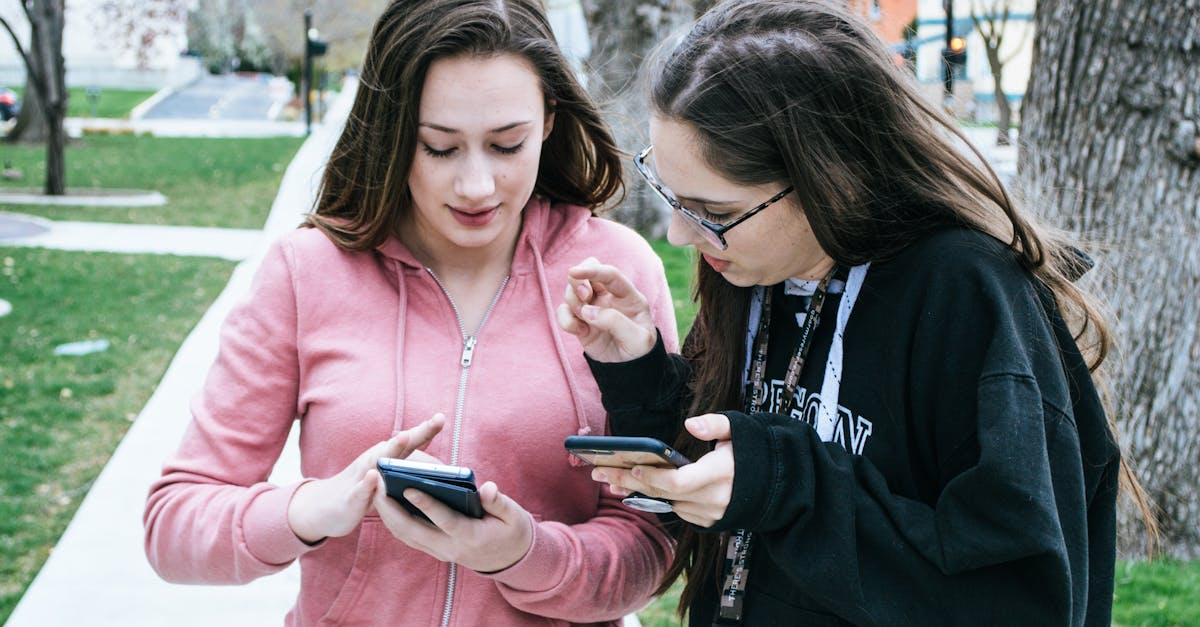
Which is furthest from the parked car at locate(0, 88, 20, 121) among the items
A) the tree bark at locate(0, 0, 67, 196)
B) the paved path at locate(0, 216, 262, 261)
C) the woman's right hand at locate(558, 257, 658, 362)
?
the woman's right hand at locate(558, 257, 658, 362)

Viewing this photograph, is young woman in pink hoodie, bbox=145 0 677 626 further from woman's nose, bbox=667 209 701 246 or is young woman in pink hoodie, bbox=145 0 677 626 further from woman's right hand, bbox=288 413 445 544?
woman's nose, bbox=667 209 701 246

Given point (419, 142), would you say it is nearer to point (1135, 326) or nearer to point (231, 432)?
point (231, 432)

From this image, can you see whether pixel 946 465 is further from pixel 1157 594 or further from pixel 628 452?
pixel 1157 594

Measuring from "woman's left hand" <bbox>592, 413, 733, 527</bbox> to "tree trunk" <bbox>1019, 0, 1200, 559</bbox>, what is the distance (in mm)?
2921

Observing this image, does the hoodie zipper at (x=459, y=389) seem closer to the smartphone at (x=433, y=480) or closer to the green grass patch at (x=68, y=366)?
the smartphone at (x=433, y=480)

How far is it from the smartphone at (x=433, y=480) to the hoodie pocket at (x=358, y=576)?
0.27 metres

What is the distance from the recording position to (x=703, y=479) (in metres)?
1.68

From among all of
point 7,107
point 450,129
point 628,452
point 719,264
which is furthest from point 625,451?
point 7,107

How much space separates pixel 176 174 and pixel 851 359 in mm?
19537

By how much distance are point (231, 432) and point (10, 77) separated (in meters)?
53.1

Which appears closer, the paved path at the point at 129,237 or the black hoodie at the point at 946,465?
the black hoodie at the point at 946,465

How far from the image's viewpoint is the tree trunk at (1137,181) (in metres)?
4.29

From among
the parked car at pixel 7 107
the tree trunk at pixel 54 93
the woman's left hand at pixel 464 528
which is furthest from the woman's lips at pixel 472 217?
the parked car at pixel 7 107

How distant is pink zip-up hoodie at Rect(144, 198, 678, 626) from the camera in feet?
6.73
